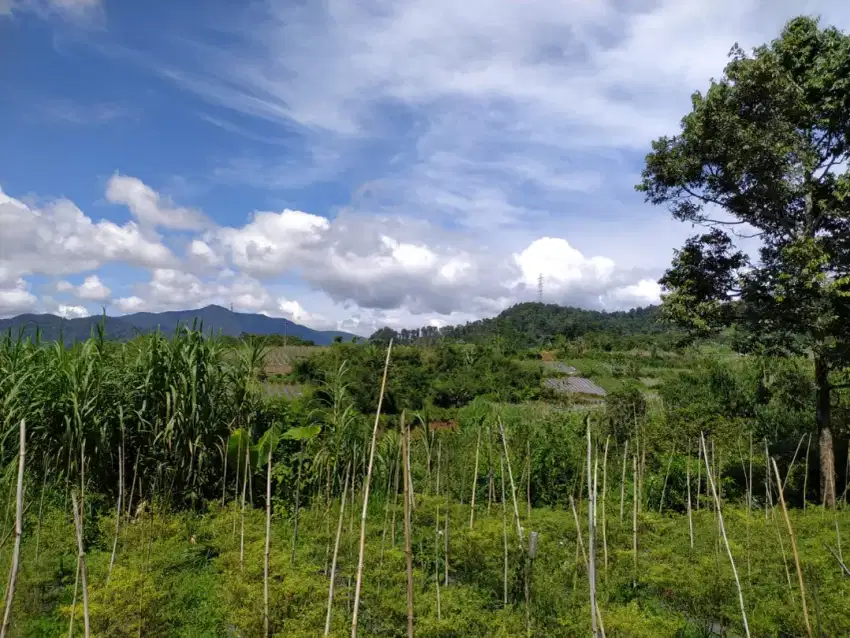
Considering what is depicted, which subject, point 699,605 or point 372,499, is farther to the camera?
point 372,499

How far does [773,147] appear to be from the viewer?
7.36 metres

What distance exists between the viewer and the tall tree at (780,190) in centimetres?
738

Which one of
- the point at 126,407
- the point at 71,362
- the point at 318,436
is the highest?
the point at 71,362

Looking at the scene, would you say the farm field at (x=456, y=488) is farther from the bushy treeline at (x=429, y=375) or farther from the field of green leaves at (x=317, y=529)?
the bushy treeline at (x=429, y=375)

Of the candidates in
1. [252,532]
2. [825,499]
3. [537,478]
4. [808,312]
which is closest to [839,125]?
[808,312]

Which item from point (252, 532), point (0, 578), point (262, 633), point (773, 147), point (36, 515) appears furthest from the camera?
point (773, 147)

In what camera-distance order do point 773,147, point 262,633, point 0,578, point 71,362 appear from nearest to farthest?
point 262,633, point 0,578, point 71,362, point 773,147

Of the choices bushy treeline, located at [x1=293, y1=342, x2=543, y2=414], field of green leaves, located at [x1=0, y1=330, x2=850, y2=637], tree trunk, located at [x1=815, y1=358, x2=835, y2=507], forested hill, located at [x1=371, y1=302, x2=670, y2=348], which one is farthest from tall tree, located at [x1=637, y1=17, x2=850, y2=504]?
forested hill, located at [x1=371, y1=302, x2=670, y2=348]

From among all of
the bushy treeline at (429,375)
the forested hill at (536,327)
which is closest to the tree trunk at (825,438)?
the bushy treeline at (429,375)

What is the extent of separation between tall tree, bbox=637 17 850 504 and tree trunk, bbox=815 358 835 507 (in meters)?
0.02

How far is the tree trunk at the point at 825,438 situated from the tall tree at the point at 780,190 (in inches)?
0.6

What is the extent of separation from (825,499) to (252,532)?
8214 millimetres

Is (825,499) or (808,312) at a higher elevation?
(808,312)

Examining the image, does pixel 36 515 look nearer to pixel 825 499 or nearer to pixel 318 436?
pixel 318 436
